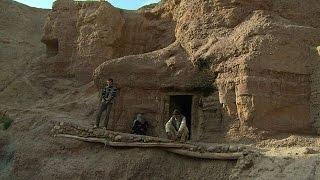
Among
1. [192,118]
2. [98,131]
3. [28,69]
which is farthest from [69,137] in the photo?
[28,69]

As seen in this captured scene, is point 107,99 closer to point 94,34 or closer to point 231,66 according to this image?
point 231,66

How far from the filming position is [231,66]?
13.4m

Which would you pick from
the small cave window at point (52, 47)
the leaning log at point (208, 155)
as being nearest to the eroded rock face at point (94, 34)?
the small cave window at point (52, 47)

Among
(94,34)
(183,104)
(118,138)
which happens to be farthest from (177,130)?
(94,34)

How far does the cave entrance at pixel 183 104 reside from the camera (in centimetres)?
1498

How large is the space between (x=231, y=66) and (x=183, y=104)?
2.59 m

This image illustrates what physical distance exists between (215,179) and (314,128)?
3098 mm

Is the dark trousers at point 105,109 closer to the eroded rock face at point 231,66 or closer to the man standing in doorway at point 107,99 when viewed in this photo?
the man standing in doorway at point 107,99

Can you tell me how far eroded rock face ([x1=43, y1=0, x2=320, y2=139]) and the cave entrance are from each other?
0.89ft

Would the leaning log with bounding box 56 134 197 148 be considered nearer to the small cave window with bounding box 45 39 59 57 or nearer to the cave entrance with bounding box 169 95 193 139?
the cave entrance with bounding box 169 95 193 139

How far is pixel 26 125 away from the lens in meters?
14.9

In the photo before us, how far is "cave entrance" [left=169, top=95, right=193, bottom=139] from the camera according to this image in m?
15.0

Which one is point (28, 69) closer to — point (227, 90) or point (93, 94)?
point (93, 94)

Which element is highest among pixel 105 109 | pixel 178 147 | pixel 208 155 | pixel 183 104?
pixel 183 104
